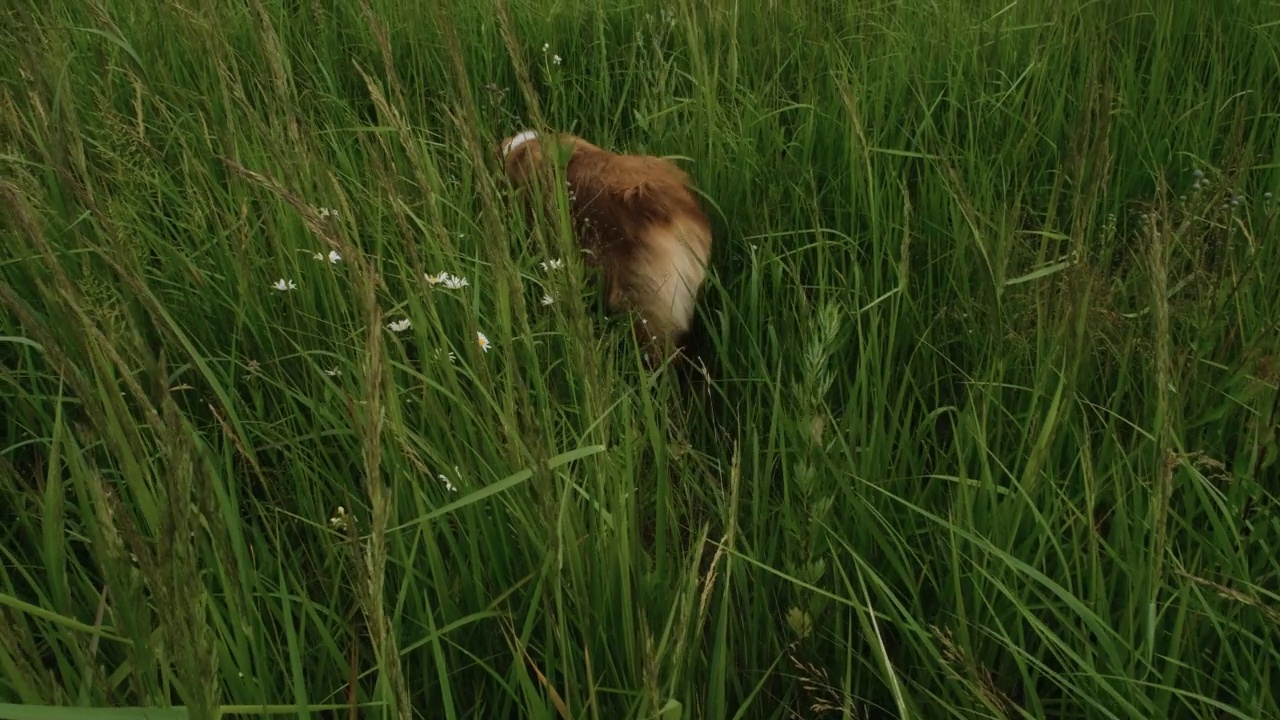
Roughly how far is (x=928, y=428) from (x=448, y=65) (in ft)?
4.81

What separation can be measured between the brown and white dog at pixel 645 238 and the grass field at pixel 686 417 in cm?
6

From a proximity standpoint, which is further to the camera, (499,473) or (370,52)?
(370,52)

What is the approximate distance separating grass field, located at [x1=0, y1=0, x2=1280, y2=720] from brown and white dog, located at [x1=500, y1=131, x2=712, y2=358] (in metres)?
0.06

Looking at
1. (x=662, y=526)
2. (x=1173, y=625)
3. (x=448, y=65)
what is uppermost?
(x=448, y=65)

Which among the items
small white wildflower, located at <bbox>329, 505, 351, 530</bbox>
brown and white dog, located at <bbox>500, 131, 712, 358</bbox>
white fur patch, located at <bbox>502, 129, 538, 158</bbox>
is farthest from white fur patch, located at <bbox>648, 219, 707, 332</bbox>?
small white wildflower, located at <bbox>329, 505, 351, 530</bbox>

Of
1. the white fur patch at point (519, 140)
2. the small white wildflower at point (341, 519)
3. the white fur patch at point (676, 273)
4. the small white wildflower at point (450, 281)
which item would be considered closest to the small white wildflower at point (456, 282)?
the small white wildflower at point (450, 281)

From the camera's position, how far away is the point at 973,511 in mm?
1061

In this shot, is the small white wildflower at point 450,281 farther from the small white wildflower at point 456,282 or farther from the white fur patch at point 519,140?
the white fur patch at point 519,140

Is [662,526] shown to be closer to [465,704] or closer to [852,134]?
[465,704]

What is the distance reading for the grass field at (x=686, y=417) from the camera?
0.79 metres

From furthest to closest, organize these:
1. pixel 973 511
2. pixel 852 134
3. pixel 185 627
→ pixel 852 134
pixel 973 511
pixel 185 627

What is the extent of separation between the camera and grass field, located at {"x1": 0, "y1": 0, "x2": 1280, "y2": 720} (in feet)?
2.59

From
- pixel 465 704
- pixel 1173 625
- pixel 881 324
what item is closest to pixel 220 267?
pixel 465 704

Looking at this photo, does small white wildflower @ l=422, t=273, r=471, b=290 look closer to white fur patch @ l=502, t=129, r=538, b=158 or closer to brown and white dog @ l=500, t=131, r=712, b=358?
brown and white dog @ l=500, t=131, r=712, b=358
